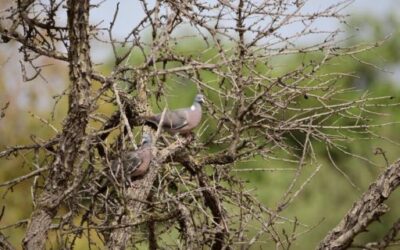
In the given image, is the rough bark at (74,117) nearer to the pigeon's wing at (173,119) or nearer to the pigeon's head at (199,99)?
the pigeon's wing at (173,119)

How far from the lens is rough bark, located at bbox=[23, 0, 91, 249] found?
19.7 ft

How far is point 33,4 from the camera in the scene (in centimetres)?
628

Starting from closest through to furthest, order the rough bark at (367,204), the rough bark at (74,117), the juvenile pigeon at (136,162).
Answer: the rough bark at (367,204) → the rough bark at (74,117) → the juvenile pigeon at (136,162)

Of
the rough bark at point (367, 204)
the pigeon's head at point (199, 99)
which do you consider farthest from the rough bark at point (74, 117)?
the rough bark at point (367, 204)

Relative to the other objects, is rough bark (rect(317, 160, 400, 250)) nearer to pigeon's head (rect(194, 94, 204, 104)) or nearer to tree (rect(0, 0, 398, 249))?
tree (rect(0, 0, 398, 249))

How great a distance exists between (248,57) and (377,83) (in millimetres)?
29919

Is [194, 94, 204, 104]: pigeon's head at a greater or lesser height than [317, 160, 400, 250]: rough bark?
greater

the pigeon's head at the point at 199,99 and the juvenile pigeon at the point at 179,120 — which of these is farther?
the pigeon's head at the point at 199,99

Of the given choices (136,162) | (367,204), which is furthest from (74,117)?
(367,204)

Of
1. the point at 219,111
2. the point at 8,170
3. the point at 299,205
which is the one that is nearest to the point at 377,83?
the point at 299,205

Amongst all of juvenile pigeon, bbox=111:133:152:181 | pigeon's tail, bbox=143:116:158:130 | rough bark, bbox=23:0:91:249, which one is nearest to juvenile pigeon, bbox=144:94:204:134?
pigeon's tail, bbox=143:116:158:130

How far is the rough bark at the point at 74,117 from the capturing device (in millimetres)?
5992

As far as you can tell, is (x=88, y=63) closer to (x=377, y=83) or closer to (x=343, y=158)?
(x=343, y=158)

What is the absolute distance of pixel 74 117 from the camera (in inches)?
238
